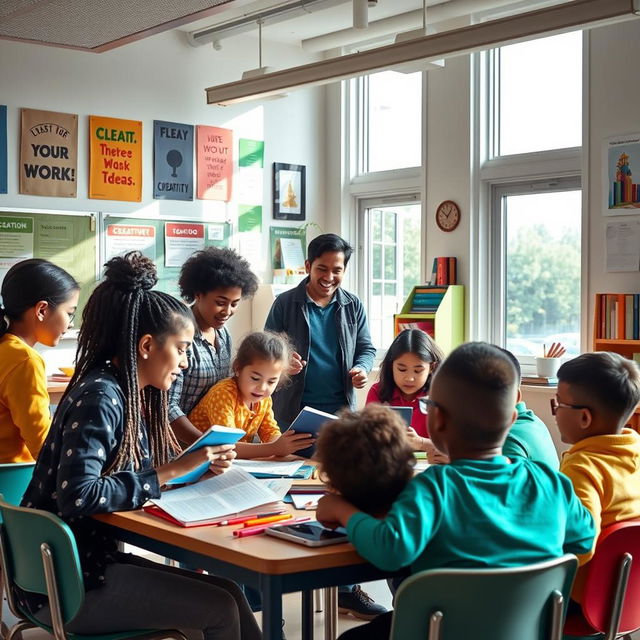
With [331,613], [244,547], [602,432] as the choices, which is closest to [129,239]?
[331,613]

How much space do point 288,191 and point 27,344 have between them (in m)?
3.97

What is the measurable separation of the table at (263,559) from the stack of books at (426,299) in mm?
4021

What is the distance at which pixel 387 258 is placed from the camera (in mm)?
6871

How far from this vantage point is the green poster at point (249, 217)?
6.57 m

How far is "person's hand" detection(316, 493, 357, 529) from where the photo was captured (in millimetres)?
1865

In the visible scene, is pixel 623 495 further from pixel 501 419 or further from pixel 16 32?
pixel 16 32

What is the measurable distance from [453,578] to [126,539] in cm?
82

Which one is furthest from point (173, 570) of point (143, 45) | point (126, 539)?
point (143, 45)

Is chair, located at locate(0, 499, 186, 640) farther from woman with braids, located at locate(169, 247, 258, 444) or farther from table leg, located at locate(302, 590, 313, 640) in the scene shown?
woman with braids, located at locate(169, 247, 258, 444)

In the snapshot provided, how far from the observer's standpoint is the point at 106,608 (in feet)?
6.98

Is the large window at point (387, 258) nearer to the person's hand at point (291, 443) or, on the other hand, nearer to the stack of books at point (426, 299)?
the stack of books at point (426, 299)

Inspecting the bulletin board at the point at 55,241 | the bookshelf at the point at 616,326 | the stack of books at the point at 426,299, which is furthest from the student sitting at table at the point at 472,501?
the bulletin board at the point at 55,241

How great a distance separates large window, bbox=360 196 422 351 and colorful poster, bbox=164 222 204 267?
1.32 metres

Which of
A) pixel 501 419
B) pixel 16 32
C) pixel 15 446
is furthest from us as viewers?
pixel 16 32
